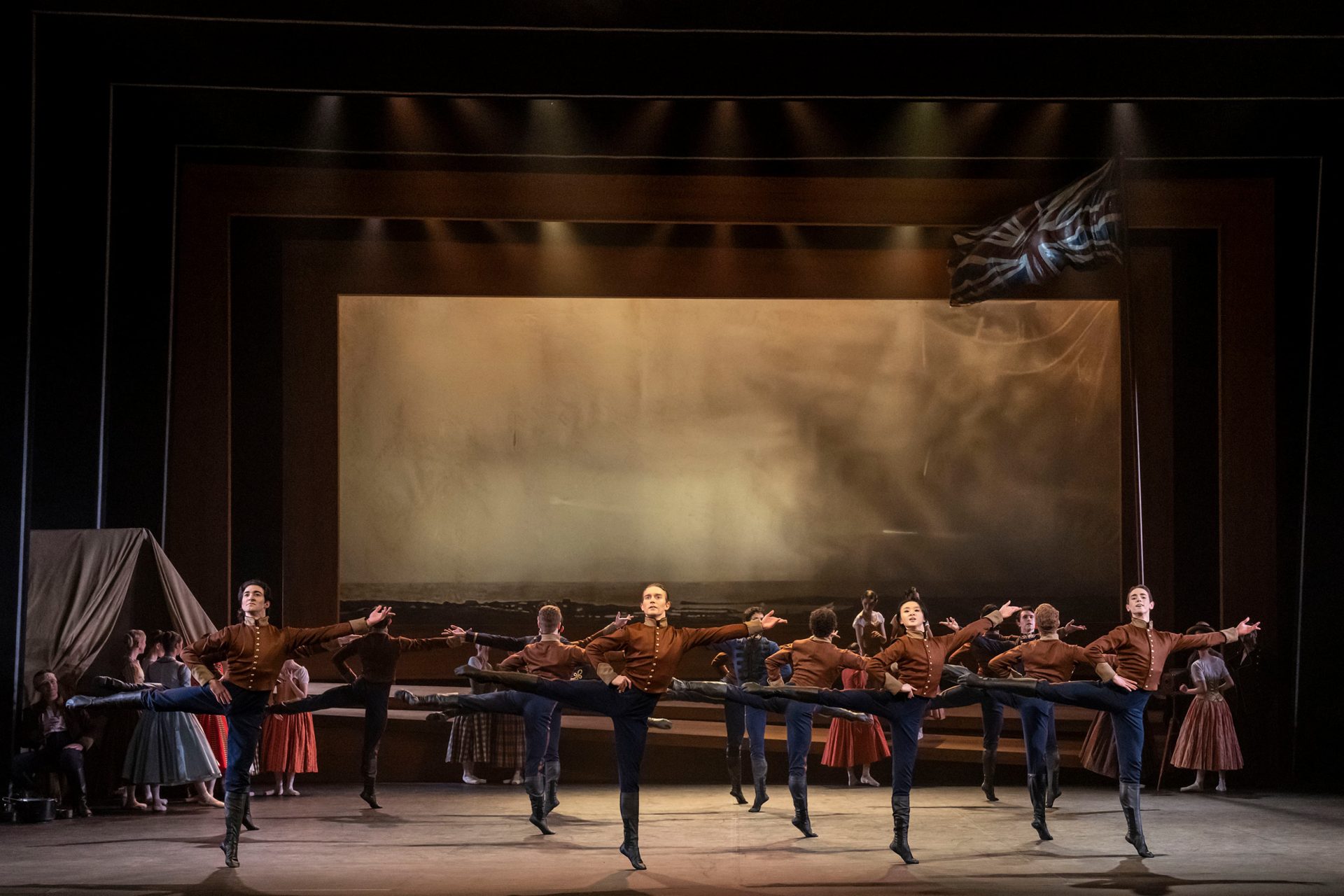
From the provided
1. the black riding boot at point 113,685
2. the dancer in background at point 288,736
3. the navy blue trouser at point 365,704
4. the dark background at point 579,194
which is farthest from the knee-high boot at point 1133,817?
the dancer in background at point 288,736

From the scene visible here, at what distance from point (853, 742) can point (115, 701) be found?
5596 mm

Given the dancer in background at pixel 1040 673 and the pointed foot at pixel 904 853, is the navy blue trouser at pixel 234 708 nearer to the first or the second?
the pointed foot at pixel 904 853

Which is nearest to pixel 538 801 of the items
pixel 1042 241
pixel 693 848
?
pixel 693 848

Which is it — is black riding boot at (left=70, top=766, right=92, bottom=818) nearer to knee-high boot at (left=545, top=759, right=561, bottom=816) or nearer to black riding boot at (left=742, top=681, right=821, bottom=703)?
knee-high boot at (left=545, top=759, right=561, bottom=816)

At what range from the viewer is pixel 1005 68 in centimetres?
1017

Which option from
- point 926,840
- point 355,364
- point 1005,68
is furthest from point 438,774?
point 1005,68

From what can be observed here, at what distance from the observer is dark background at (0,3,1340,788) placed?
9703 millimetres

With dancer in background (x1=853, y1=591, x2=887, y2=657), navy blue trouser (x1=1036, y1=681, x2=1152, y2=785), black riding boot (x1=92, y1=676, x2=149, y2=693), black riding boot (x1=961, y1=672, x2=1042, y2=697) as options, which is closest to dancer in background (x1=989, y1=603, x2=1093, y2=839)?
black riding boot (x1=961, y1=672, x2=1042, y2=697)

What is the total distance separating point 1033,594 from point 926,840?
5163mm

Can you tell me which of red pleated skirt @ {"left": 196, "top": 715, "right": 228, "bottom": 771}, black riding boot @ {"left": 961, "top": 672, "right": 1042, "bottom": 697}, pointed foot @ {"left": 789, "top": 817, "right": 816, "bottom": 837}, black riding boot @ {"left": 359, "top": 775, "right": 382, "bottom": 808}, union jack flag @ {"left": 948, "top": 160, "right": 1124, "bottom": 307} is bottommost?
black riding boot @ {"left": 359, "top": 775, "right": 382, "bottom": 808}

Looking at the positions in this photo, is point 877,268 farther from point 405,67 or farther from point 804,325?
point 405,67

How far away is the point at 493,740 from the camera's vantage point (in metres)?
10.9

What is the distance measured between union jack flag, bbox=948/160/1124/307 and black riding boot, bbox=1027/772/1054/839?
4.35m

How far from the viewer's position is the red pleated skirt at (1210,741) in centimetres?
1030
